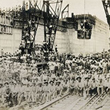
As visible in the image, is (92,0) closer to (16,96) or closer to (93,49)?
(93,49)

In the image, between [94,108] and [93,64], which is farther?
[93,64]

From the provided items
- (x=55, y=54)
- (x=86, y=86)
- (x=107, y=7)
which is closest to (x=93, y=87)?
(x=86, y=86)

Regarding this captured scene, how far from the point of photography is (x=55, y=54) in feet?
9.66

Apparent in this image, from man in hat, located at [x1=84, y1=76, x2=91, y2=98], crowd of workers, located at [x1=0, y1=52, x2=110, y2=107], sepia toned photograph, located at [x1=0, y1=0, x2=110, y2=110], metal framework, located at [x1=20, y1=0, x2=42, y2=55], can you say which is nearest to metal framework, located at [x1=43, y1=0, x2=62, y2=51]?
sepia toned photograph, located at [x1=0, y1=0, x2=110, y2=110]

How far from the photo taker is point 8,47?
9.14 feet

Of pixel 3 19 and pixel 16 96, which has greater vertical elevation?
pixel 3 19

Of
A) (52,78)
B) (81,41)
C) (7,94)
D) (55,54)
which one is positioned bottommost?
(7,94)

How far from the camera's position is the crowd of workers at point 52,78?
9.27 feet

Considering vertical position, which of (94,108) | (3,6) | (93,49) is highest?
(3,6)

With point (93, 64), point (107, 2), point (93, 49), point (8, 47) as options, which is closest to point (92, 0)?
point (107, 2)

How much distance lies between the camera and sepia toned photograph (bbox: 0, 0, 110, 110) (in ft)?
9.21

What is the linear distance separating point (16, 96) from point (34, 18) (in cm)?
101

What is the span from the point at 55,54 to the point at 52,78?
12.4 inches

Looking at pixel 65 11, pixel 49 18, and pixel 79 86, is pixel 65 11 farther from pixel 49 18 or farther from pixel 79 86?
pixel 79 86
